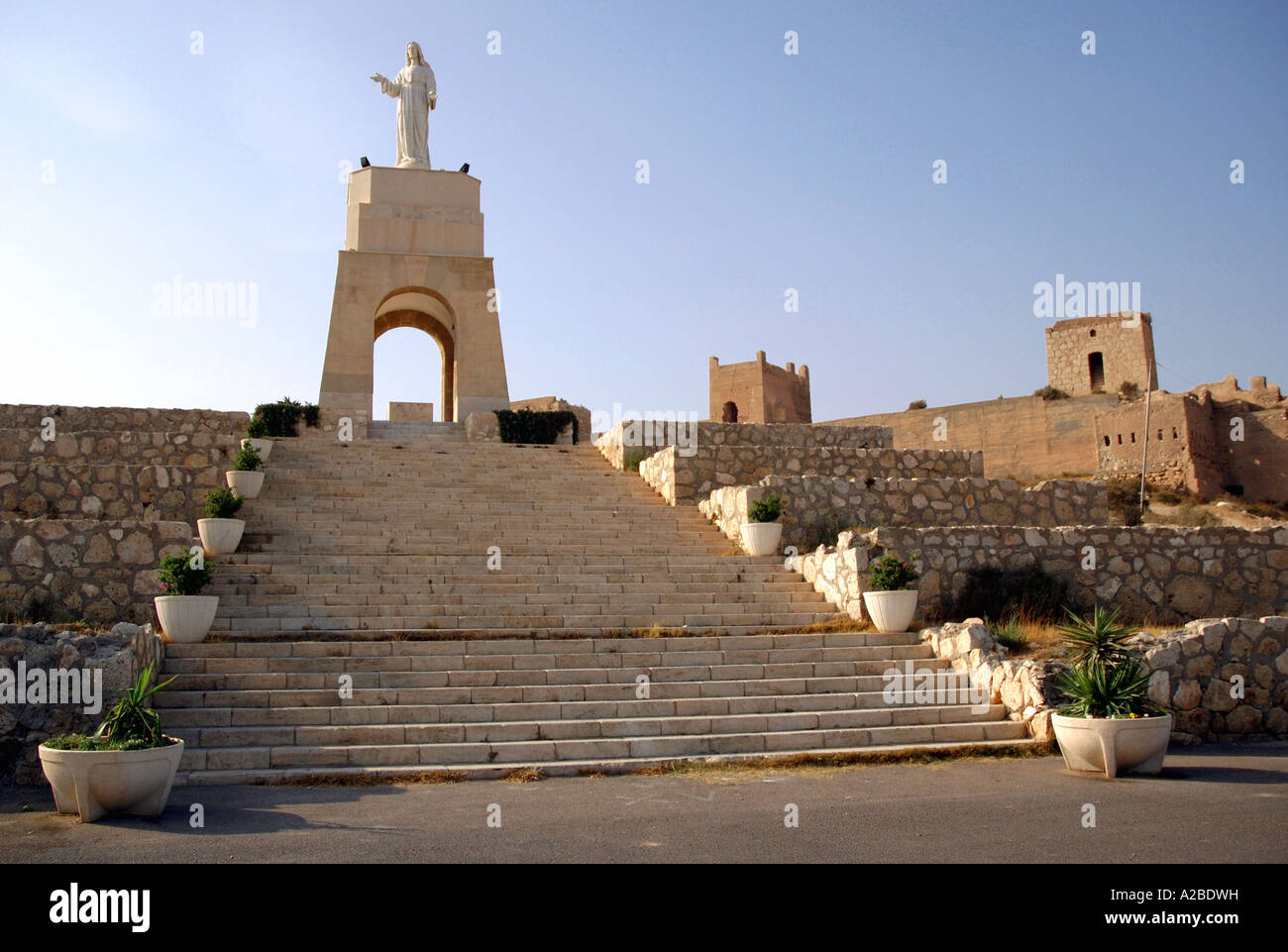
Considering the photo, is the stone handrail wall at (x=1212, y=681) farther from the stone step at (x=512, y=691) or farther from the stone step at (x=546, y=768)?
the stone step at (x=512, y=691)

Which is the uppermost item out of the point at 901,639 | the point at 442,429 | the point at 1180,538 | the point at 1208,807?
the point at 442,429

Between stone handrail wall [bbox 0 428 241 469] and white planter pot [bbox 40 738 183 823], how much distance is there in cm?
950

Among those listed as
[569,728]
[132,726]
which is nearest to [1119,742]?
[569,728]

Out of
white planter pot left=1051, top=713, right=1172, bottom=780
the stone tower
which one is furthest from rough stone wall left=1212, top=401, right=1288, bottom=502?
white planter pot left=1051, top=713, right=1172, bottom=780

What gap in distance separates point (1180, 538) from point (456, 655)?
8417mm

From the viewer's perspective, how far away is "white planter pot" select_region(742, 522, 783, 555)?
534 inches

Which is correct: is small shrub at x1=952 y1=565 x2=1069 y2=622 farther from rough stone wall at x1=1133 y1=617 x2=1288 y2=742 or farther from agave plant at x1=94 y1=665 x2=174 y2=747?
agave plant at x1=94 y1=665 x2=174 y2=747

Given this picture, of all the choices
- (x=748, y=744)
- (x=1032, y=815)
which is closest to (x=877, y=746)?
(x=748, y=744)

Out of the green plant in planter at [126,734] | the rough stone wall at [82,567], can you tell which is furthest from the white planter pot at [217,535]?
the green plant in planter at [126,734]

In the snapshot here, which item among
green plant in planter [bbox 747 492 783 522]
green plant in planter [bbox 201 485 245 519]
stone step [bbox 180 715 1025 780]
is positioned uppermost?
green plant in planter [bbox 201 485 245 519]

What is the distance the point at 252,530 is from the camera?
1317 cm

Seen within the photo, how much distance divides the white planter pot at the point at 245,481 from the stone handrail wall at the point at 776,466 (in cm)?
606
